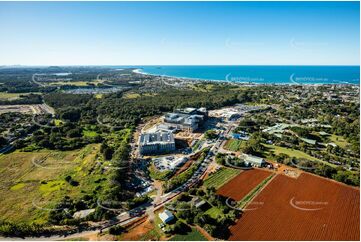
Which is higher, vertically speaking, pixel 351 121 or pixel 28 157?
pixel 351 121

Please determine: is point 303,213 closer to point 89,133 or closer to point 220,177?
point 220,177

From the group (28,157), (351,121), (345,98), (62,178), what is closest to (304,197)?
(62,178)

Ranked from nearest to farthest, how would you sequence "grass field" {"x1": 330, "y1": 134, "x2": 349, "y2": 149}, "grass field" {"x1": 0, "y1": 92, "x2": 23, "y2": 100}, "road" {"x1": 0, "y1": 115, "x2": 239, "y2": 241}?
"road" {"x1": 0, "y1": 115, "x2": 239, "y2": 241}
"grass field" {"x1": 330, "y1": 134, "x2": 349, "y2": 149}
"grass field" {"x1": 0, "y1": 92, "x2": 23, "y2": 100}

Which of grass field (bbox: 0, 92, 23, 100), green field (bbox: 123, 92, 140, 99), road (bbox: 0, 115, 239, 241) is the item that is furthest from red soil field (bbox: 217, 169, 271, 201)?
grass field (bbox: 0, 92, 23, 100)

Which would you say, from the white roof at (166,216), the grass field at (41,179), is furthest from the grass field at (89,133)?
the white roof at (166,216)

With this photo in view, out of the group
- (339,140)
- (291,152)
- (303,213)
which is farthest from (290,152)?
(303,213)

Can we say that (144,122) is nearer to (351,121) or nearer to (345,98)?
(351,121)

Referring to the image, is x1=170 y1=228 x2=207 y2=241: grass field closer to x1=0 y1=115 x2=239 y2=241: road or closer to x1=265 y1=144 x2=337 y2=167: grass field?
x1=0 y1=115 x2=239 y2=241: road
